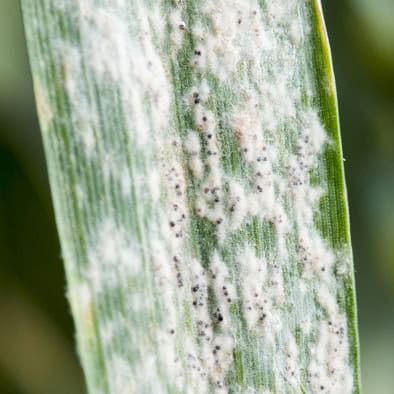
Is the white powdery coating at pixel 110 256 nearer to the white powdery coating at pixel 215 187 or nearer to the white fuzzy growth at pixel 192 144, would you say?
the white powdery coating at pixel 215 187

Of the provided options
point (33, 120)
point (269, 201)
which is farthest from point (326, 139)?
point (33, 120)

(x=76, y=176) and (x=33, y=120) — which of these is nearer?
(x=76, y=176)

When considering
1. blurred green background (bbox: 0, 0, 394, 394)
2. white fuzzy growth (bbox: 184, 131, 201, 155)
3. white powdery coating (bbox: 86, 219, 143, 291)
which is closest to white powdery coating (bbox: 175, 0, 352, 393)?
white fuzzy growth (bbox: 184, 131, 201, 155)

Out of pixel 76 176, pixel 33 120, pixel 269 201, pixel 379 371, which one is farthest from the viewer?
pixel 379 371

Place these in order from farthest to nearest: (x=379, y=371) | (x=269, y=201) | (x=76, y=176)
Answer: (x=379, y=371)
(x=269, y=201)
(x=76, y=176)

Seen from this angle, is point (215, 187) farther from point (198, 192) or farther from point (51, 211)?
point (51, 211)

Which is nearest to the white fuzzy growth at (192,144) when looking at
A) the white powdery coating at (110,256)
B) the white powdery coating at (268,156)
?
the white powdery coating at (268,156)

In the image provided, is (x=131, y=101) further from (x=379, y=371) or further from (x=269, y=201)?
(x=379, y=371)

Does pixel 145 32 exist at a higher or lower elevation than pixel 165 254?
higher
